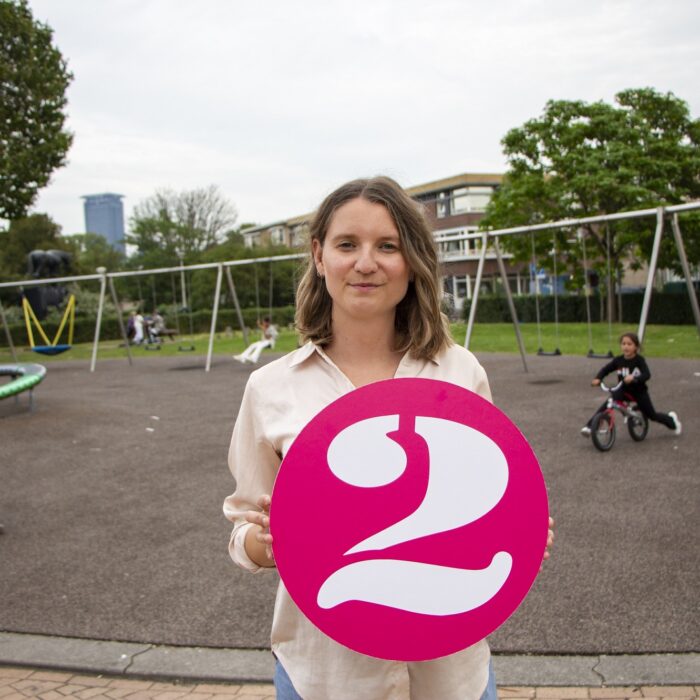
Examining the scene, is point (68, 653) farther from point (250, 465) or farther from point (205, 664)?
point (250, 465)

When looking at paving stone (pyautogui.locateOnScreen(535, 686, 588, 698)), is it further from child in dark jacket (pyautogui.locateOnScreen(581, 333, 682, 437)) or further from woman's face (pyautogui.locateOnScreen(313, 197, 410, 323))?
child in dark jacket (pyautogui.locateOnScreen(581, 333, 682, 437))

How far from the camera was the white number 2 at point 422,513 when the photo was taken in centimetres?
156

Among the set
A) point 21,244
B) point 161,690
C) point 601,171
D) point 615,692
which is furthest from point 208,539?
point 21,244

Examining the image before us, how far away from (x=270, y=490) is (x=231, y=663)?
2.32 meters

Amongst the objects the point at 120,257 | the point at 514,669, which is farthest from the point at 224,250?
the point at 514,669

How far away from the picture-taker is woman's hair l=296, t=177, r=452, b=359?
6.09 ft

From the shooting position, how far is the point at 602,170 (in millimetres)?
31656

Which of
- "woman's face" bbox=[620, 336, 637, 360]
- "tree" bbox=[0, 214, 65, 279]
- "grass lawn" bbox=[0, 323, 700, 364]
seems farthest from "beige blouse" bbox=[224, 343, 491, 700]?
"tree" bbox=[0, 214, 65, 279]

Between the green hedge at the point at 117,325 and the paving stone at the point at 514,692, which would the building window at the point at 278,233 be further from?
the paving stone at the point at 514,692

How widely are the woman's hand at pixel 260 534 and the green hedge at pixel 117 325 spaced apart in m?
33.0

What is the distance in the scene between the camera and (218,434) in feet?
33.9

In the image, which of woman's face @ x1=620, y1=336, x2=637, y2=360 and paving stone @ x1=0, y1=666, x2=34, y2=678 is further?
woman's face @ x1=620, y1=336, x2=637, y2=360

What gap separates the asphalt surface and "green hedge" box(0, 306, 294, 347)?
25229 millimetres

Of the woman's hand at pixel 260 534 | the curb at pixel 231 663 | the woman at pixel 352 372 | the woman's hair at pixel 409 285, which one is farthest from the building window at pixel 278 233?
the woman's hand at pixel 260 534
